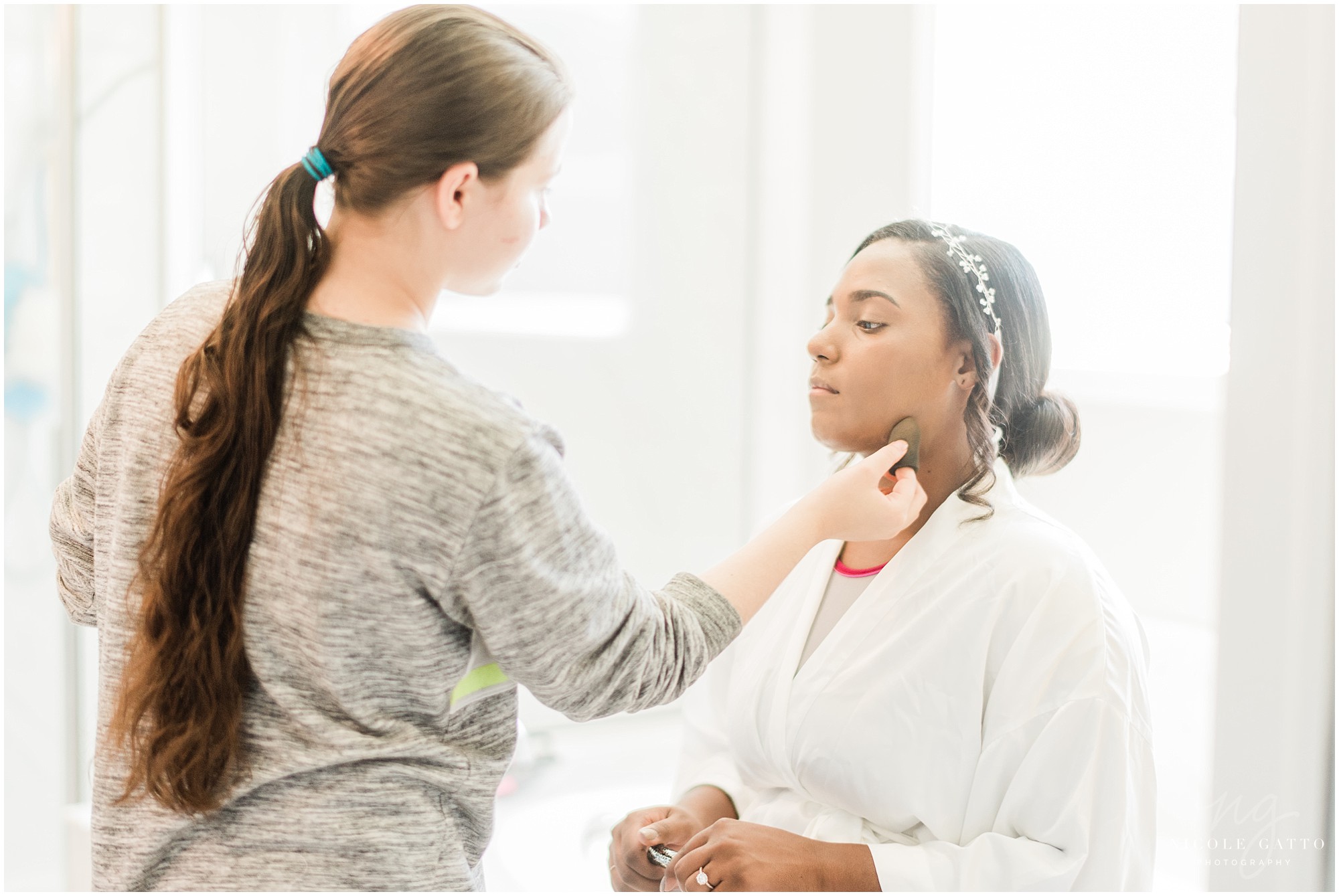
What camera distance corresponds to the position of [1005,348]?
4.09ft

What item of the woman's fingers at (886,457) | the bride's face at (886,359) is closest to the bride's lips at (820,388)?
Answer: the bride's face at (886,359)

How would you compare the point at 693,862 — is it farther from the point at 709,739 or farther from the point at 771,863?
the point at 709,739

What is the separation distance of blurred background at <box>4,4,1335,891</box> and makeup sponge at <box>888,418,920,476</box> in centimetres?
32

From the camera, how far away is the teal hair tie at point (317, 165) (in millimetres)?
873

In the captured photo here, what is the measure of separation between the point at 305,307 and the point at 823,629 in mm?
687

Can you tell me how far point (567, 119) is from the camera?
2.99 feet

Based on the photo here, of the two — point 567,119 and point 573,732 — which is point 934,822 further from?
point 573,732

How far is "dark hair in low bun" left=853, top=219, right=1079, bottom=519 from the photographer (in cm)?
123

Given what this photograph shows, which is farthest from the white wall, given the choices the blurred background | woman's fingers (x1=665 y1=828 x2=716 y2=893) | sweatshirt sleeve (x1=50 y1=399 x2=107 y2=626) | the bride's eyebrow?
sweatshirt sleeve (x1=50 y1=399 x2=107 y2=626)

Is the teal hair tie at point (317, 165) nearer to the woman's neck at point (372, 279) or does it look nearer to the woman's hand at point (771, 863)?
the woman's neck at point (372, 279)

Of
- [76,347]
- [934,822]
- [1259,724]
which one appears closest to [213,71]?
[76,347]

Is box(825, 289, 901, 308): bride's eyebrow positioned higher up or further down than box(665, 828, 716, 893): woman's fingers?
higher up

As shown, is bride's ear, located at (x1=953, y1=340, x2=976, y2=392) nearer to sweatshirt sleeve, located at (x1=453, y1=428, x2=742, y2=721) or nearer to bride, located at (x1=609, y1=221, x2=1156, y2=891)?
bride, located at (x1=609, y1=221, x2=1156, y2=891)

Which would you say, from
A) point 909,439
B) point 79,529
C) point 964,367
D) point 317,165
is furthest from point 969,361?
point 79,529
